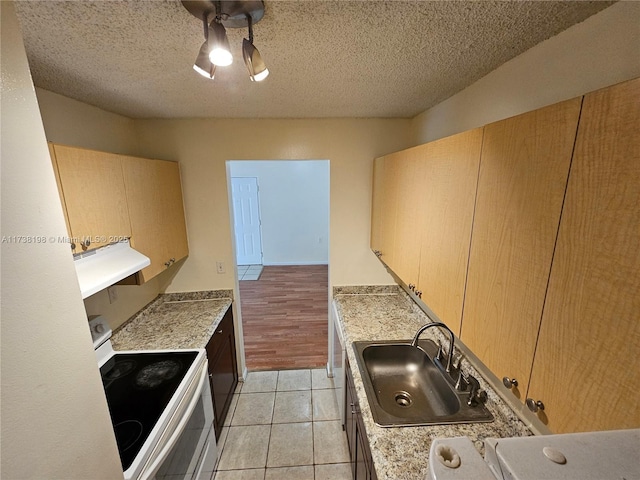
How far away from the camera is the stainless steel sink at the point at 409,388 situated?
1159mm

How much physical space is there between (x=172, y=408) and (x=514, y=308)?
147 cm

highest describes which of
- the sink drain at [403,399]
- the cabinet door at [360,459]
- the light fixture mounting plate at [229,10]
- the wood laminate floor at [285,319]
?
the light fixture mounting plate at [229,10]

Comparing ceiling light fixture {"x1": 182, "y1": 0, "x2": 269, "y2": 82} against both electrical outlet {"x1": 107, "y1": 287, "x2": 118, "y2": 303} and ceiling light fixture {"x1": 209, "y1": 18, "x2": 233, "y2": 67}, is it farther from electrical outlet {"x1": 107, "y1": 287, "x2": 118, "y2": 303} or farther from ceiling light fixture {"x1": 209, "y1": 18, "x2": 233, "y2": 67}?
electrical outlet {"x1": 107, "y1": 287, "x2": 118, "y2": 303}

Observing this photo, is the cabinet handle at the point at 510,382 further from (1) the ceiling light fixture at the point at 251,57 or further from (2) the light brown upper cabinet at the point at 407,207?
(1) the ceiling light fixture at the point at 251,57

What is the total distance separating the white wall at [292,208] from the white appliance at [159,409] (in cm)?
436

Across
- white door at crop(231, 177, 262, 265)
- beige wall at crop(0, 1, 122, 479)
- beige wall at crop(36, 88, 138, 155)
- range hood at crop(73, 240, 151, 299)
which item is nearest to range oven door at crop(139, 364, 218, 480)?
beige wall at crop(0, 1, 122, 479)

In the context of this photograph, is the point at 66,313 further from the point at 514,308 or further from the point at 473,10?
the point at 473,10

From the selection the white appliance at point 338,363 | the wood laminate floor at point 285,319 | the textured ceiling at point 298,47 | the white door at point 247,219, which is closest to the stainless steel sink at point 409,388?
the white appliance at point 338,363

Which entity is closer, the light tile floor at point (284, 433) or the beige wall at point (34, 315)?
the beige wall at point (34, 315)

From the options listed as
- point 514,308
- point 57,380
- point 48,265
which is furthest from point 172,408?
point 514,308

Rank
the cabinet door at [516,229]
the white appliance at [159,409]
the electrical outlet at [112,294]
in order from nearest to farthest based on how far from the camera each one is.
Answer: the cabinet door at [516,229] → the white appliance at [159,409] → the electrical outlet at [112,294]

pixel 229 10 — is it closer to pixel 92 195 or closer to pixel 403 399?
pixel 92 195

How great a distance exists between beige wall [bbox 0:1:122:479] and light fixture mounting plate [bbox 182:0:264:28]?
425 mm

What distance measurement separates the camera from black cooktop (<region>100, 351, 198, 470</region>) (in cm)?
112
